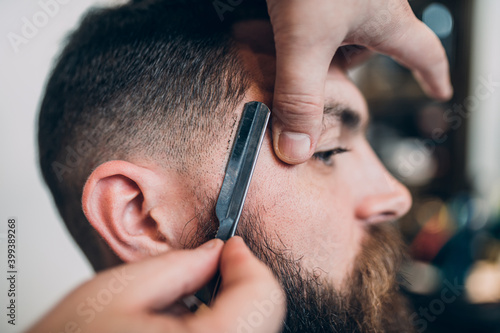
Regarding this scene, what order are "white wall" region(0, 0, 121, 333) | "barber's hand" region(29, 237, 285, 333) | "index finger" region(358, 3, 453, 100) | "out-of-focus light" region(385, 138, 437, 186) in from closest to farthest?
"barber's hand" region(29, 237, 285, 333) → "index finger" region(358, 3, 453, 100) → "white wall" region(0, 0, 121, 333) → "out-of-focus light" region(385, 138, 437, 186)

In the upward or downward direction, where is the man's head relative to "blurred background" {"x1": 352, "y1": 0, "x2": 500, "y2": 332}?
→ upward

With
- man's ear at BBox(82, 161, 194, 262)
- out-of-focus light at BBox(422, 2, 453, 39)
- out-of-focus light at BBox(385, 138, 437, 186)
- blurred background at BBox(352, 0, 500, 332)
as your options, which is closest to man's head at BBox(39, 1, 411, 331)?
man's ear at BBox(82, 161, 194, 262)

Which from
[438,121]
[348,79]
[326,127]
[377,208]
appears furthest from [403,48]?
[438,121]

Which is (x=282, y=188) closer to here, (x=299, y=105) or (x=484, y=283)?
(x=299, y=105)

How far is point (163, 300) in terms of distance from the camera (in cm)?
44

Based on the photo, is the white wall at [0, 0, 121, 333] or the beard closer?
the beard

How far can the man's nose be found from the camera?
30.5 inches

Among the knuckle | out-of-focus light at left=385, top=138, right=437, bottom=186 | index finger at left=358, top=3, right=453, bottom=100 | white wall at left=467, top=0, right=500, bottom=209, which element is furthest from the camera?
out-of-focus light at left=385, top=138, right=437, bottom=186

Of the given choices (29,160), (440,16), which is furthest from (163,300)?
(440,16)

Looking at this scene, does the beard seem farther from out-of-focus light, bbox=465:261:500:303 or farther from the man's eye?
out-of-focus light, bbox=465:261:500:303

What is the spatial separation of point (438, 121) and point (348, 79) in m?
2.03

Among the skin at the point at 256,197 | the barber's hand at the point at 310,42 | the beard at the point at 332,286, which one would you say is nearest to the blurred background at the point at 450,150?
the beard at the point at 332,286

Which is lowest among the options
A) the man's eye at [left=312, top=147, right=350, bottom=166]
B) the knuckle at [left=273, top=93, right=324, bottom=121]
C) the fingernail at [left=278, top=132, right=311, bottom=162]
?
the man's eye at [left=312, top=147, right=350, bottom=166]

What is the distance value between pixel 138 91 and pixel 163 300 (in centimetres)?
42
